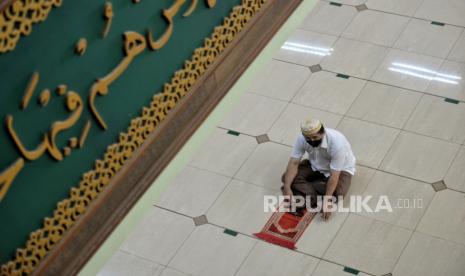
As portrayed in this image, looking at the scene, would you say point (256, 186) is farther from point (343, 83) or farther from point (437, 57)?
point (437, 57)

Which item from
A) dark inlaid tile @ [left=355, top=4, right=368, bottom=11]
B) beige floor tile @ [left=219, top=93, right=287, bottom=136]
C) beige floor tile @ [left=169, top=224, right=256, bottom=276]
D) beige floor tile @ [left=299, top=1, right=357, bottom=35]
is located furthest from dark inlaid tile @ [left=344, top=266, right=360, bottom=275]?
dark inlaid tile @ [left=355, top=4, right=368, bottom=11]

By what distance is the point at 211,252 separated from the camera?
713 cm

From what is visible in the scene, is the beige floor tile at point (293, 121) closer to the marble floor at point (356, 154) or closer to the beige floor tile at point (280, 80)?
the marble floor at point (356, 154)

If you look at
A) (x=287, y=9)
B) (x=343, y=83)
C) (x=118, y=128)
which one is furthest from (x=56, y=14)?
(x=343, y=83)

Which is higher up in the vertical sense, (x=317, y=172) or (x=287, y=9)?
(x=287, y=9)

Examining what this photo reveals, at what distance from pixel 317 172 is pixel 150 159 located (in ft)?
9.82

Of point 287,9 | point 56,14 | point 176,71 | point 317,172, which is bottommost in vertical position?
point 317,172

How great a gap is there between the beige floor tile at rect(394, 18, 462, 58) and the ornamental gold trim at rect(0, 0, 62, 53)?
18.8ft

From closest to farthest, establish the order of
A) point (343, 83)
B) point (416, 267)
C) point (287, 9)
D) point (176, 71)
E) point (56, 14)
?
1. point (56, 14)
2. point (176, 71)
3. point (287, 9)
4. point (416, 267)
5. point (343, 83)

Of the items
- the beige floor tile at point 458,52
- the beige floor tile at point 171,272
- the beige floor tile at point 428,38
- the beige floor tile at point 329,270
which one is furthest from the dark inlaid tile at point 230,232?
the beige floor tile at point 458,52

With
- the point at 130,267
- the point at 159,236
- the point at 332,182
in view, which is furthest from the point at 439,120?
the point at 130,267

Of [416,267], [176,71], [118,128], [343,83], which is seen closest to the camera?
[118,128]

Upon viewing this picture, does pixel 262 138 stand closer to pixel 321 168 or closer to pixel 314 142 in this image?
pixel 321 168

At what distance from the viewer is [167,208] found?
750cm
